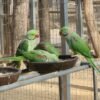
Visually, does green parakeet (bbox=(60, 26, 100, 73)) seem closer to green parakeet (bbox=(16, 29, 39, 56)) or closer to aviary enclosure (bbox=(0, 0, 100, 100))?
green parakeet (bbox=(16, 29, 39, 56))

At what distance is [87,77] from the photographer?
6527mm

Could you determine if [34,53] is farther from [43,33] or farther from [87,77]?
[43,33]

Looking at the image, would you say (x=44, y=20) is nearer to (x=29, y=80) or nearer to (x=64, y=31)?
(x=64, y=31)

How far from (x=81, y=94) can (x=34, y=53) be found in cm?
350

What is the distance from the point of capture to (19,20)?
6.22 m

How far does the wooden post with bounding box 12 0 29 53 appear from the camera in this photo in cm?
613

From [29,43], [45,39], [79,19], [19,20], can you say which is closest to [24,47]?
[29,43]

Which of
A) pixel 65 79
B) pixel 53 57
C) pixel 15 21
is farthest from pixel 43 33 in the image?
pixel 53 57

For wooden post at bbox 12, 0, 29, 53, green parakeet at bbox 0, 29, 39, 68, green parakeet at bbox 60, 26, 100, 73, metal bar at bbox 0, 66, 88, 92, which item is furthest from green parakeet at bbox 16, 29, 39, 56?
wooden post at bbox 12, 0, 29, 53

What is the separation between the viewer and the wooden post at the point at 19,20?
6129 millimetres

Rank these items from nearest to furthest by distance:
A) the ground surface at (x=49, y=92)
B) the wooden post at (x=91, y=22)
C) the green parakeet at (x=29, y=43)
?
the green parakeet at (x=29, y=43) → the ground surface at (x=49, y=92) → the wooden post at (x=91, y=22)

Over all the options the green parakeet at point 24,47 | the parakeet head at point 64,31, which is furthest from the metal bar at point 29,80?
the parakeet head at point 64,31

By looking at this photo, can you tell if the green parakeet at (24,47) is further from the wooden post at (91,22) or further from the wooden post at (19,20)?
the wooden post at (91,22)

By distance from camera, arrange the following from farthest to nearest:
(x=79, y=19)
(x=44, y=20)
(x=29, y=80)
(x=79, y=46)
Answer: (x=79, y=19)
(x=44, y=20)
(x=79, y=46)
(x=29, y=80)
